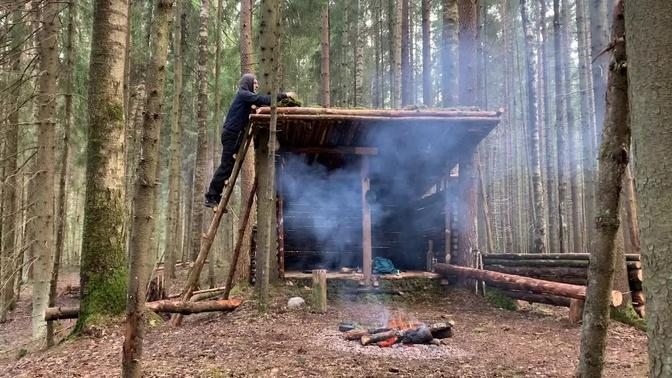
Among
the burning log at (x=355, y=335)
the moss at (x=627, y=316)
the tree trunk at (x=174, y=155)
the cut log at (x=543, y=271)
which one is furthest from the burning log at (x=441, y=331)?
the tree trunk at (x=174, y=155)

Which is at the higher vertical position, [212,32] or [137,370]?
[212,32]

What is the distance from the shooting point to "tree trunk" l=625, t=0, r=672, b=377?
1661 millimetres

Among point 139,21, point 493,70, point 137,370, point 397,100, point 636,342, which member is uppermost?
point 493,70

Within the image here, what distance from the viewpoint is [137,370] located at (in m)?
3.22

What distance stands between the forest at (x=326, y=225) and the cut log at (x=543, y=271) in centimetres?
3

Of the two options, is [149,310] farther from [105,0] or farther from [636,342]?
[636,342]

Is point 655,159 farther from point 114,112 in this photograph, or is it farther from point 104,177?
point 114,112

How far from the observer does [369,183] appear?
10.3 metres

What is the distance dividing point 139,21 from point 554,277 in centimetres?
1410

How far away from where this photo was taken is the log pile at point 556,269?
23.6 feet

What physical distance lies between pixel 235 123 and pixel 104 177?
8.77 feet

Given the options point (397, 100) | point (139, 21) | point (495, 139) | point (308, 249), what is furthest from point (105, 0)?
point (495, 139)

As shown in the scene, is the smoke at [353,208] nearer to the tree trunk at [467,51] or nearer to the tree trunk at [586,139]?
the tree trunk at [467,51]

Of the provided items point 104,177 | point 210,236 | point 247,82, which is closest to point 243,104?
point 247,82
